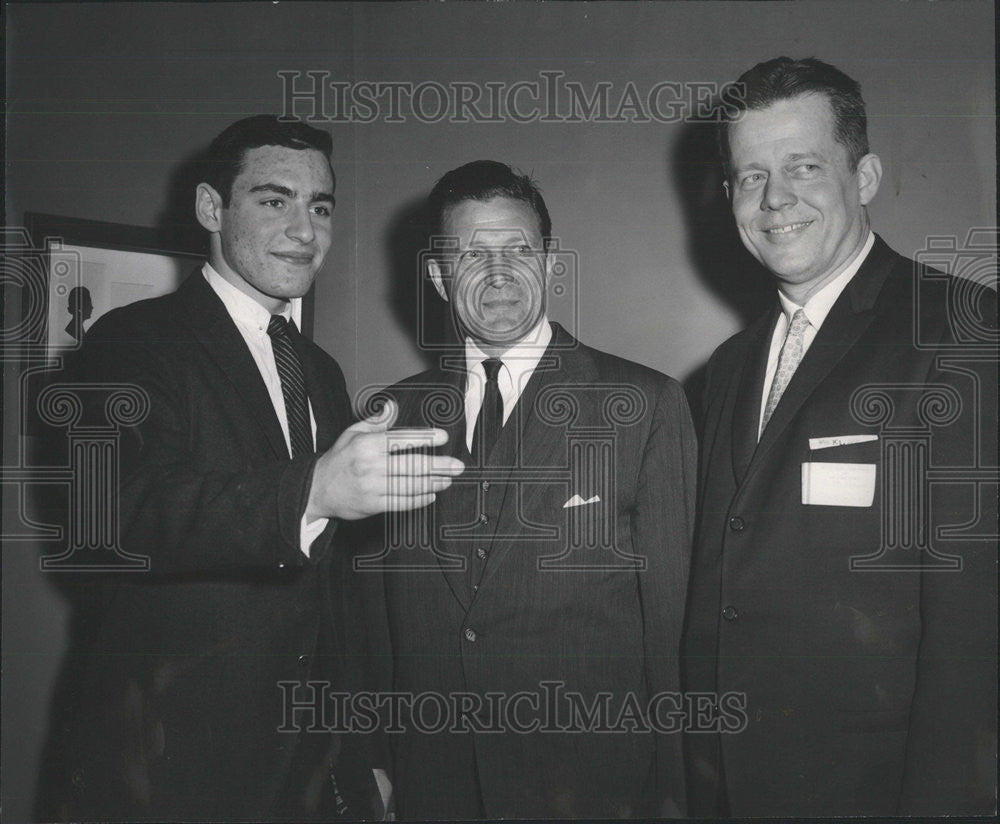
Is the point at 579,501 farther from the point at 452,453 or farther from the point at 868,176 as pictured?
the point at 868,176

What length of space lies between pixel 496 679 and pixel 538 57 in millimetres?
1261

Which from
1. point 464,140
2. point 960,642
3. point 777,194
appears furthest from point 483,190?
point 960,642

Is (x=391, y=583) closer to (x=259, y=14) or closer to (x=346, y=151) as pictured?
(x=346, y=151)

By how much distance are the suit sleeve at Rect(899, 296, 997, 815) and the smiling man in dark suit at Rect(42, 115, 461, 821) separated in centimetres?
92

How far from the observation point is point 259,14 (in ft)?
5.68

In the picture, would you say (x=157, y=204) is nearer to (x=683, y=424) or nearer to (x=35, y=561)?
(x=35, y=561)

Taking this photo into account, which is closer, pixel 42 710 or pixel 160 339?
pixel 160 339

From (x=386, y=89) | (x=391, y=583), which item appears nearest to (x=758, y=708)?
(x=391, y=583)

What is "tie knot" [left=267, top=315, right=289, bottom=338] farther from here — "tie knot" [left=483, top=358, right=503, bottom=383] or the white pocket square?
the white pocket square

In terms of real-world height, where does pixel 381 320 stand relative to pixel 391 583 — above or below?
above

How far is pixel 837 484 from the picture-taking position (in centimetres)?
157

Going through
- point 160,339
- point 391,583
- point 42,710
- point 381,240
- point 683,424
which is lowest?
point 42,710

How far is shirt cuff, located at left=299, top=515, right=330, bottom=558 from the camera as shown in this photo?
153cm

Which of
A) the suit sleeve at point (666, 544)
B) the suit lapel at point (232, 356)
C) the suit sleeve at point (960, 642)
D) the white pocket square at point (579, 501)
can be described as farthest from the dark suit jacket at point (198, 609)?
the suit sleeve at point (960, 642)
